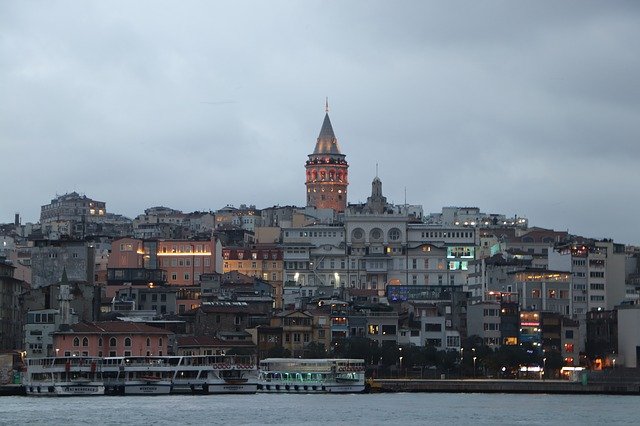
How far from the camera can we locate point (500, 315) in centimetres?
11862

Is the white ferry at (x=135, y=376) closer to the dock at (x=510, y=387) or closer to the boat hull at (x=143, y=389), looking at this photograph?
the boat hull at (x=143, y=389)

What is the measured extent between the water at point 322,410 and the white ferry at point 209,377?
1.34 metres

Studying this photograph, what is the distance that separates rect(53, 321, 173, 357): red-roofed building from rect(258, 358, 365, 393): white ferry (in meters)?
6.78

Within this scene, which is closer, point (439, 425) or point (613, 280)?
point (439, 425)

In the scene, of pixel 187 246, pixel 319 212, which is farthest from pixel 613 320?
pixel 319 212

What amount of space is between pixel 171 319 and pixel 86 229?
8313 centimetres

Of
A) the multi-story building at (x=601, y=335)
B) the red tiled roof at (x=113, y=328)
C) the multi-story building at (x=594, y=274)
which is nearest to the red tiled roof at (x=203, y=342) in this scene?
the red tiled roof at (x=113, y=328)

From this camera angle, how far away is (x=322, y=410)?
81.8 meters

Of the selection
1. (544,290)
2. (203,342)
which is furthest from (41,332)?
(544,290)

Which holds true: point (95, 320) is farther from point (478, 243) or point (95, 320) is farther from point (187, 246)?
point (478, 243)

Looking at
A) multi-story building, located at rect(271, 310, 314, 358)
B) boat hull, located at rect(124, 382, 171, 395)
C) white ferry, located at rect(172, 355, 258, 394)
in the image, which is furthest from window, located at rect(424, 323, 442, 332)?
boat hull, located at rect(124, 382, 171, 395)

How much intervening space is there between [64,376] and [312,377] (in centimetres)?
1443

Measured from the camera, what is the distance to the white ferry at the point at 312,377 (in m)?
98.3

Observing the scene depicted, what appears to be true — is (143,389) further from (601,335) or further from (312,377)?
(601,335)
